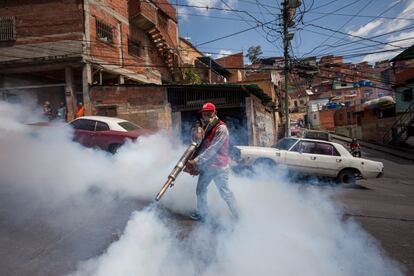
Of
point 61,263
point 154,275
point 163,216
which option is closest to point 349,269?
point 154,275

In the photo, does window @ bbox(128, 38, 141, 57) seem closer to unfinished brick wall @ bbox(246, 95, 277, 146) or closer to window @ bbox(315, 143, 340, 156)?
unfinished brick wall @ bbox(246, 95, 277, 146)

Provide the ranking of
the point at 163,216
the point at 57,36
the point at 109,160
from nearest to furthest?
1. the point at 163,216
2. the point at 109,160
3. the point at 57,36

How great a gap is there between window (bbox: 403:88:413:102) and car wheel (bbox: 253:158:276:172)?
2312 cm

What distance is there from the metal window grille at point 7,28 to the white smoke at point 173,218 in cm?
947

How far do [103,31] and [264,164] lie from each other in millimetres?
11703

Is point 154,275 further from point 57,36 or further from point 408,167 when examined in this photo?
point 408,167

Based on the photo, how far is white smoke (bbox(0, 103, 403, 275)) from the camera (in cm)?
355

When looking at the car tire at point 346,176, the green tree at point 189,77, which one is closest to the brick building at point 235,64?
the green tree at point 189,77

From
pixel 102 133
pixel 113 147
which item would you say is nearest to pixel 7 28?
pixel 102 133

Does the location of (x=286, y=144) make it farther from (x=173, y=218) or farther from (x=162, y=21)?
(x=162, y=21)

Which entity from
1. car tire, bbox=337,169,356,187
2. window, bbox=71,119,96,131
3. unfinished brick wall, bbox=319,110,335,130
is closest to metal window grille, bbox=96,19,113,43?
window, bbox=71,119,96,131

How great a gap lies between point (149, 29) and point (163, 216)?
17708 mm

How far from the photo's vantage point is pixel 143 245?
12.4ft

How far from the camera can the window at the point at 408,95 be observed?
27059 mm
